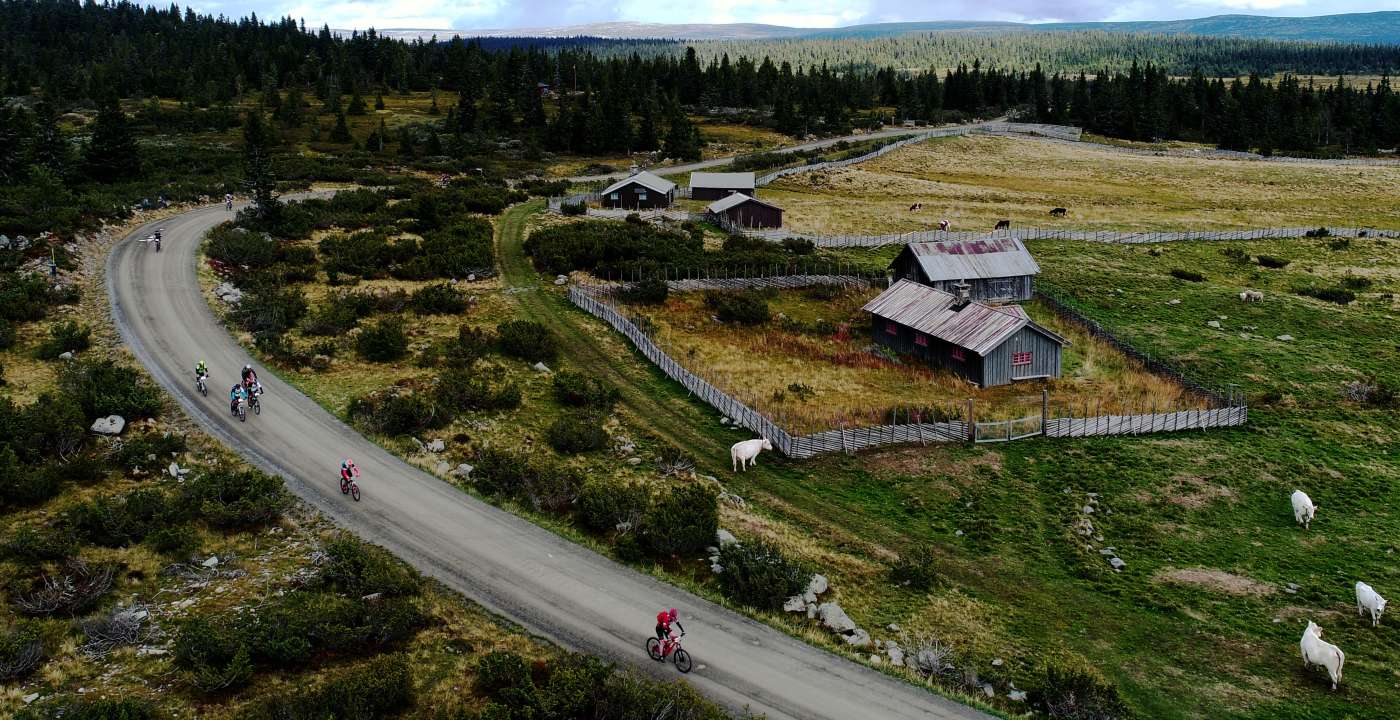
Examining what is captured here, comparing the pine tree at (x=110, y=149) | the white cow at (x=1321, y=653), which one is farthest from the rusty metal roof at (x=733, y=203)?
the white cow at (x=1321, y=653)

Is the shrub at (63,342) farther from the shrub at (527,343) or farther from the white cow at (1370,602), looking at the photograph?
the white cow at (1370,602)

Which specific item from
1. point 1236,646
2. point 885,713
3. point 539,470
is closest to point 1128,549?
point 1236,646

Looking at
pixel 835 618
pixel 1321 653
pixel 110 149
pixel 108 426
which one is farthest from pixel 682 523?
pixel 110 149

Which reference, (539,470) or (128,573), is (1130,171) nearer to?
(539,470)

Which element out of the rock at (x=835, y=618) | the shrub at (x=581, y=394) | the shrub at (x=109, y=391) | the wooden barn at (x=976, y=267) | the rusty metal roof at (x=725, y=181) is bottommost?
the rock at (x=835, y=618)

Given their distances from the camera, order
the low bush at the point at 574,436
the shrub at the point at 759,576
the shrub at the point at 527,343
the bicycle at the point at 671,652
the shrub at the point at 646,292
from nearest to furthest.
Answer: the bicycle at the point at 671,652, the shrub at the point at 759,576, the low bush at the point at 574,436, the shrub at the point at 527,343, the shrub at the point at 646,292

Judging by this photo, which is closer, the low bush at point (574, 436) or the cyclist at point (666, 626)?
the cyclist at point (666, 626)

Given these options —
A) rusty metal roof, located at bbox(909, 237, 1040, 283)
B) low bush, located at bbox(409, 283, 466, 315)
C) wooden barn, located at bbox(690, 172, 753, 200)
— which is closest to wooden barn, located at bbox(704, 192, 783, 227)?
wooden barn, located at bbox(690, 172, 753, 200)

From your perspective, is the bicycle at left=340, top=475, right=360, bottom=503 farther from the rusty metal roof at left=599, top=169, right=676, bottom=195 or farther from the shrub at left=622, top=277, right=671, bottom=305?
the rusty metal roof at left=599, top=169, right=676, bottom=195
